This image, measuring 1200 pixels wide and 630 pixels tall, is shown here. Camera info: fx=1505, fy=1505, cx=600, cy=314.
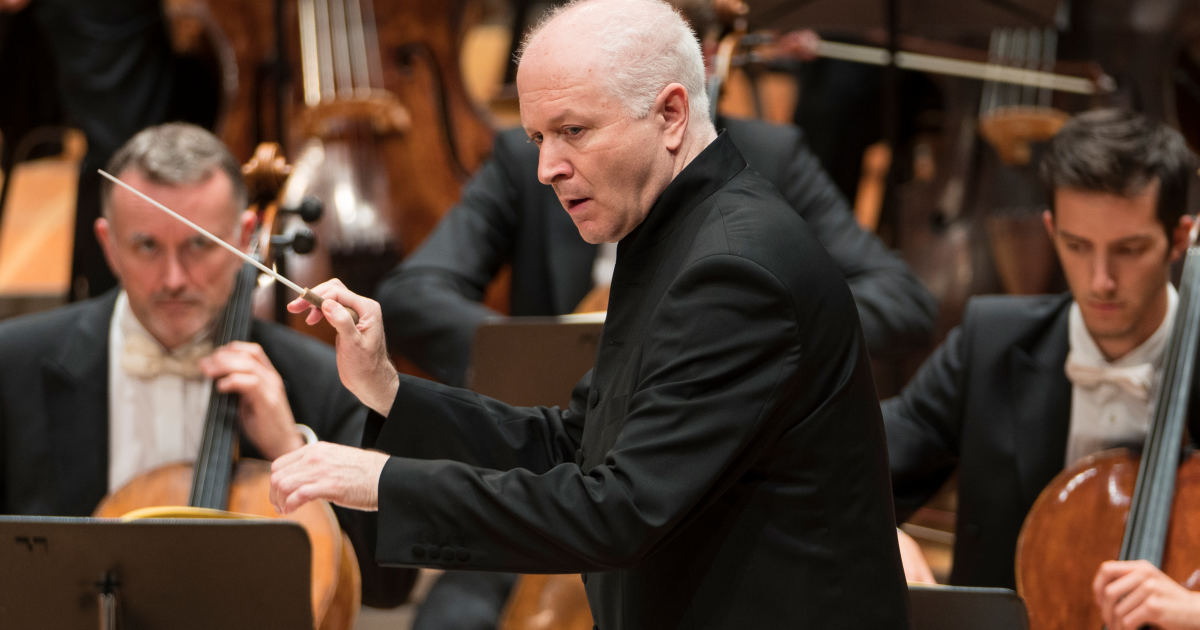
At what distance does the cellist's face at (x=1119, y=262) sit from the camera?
2.24m

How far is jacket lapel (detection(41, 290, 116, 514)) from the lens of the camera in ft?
7.89

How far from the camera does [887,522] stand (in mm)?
1494

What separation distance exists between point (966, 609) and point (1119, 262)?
767 mm

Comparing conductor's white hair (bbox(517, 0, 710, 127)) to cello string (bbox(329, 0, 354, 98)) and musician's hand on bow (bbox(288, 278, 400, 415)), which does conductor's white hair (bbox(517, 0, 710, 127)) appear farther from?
cello string (bbox(329, 0, 354, 98))

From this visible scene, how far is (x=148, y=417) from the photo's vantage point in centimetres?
246

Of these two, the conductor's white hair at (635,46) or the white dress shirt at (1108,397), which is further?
the white dress shirt at (1108,397)

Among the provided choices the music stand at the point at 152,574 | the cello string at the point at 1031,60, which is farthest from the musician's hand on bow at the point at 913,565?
the cello string at the point at 1031,60

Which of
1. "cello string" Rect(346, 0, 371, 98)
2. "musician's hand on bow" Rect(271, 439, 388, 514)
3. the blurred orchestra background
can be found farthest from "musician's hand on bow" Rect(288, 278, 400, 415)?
"cello string" Rect(346, 0, 371, 98)

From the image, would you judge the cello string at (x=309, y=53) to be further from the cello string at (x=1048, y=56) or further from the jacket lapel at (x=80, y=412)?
the cello string at (x=1048, y=56)

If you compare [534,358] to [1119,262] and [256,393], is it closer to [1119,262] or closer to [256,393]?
[256,393]

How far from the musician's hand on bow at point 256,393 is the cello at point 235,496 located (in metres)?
0.03

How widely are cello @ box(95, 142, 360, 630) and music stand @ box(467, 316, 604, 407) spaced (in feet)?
1.00

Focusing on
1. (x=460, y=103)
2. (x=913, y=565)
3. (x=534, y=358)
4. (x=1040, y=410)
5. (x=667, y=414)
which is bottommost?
(x=913, y=565)

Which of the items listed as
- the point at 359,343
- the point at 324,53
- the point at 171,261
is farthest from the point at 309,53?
the point at 359,343
